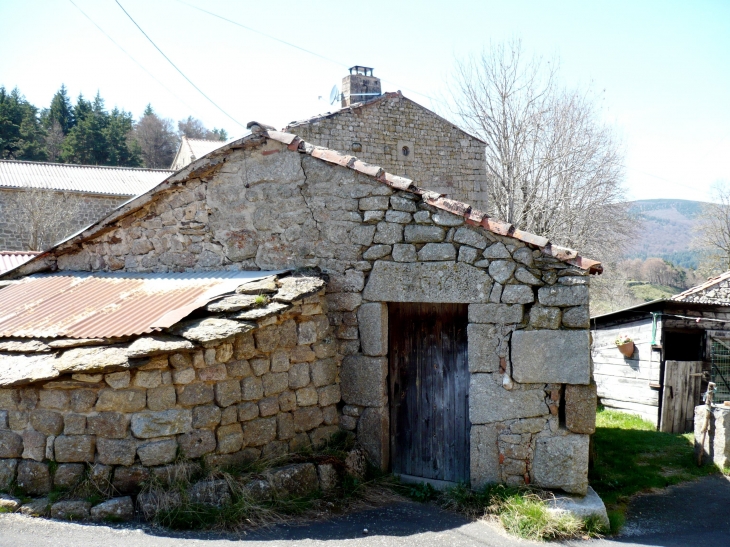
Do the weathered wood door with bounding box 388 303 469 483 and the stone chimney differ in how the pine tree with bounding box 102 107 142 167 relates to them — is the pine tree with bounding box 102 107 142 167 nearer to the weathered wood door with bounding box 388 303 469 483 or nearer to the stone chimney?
the stone chimney

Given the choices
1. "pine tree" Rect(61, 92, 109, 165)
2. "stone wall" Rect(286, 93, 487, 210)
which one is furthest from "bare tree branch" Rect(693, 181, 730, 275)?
"pine tree" Rect(61, 92, 109, 165)

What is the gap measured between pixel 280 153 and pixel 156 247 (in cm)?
181

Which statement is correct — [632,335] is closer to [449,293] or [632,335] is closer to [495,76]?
[449,293]

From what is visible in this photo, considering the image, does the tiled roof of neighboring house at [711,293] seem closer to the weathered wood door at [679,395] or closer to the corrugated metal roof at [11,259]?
the weathered wood door at [679,395]

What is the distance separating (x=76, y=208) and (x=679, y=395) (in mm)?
20748

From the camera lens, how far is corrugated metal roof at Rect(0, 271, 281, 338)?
16.1 ft

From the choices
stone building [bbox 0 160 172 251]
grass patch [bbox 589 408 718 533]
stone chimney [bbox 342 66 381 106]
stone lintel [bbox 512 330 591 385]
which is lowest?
grass patch [bbox 589 408 718 533]

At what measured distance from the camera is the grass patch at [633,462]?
633cm

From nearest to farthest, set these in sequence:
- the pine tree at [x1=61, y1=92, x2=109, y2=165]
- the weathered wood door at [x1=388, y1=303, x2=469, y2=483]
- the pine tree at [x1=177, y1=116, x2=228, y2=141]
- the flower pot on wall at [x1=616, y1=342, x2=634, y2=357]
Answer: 1. the weathered wood door at [x1=388, y1=303, x2=469, y2=483]
2. the flower pot on wall at [x1=616, y1=342, x2=634, y2=357]
3. the pine tree at [x1=61, y1=92, x2=109, y2=165]
4. the pine tree at [x1=177, y1=116, x2=228, y2=141]

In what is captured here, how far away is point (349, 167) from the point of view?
19.1ft

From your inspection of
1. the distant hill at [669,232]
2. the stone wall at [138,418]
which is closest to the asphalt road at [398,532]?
the stone wall at [138,418]

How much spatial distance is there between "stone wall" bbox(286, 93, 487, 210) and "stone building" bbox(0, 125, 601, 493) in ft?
24.5

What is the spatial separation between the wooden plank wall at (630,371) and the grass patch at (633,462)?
35 cm

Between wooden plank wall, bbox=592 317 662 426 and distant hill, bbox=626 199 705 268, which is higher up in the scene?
distant hill, bbox=626 199 705 268
